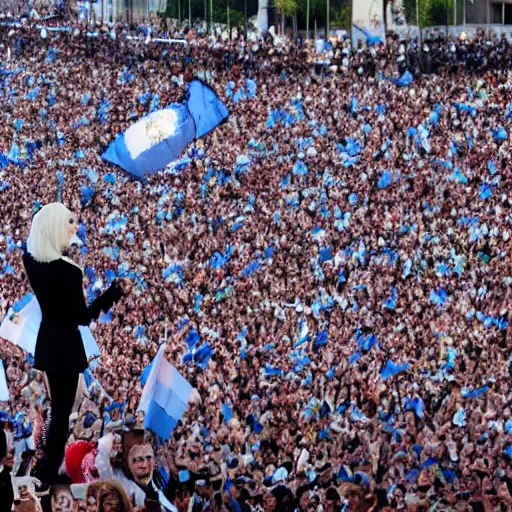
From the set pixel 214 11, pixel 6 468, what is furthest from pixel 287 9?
pixel 6 468

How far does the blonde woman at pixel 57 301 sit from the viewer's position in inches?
255

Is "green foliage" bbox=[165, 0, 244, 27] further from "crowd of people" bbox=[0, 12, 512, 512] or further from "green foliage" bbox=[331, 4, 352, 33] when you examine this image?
"green foliage" bbox=[331, 4, 352, 33]

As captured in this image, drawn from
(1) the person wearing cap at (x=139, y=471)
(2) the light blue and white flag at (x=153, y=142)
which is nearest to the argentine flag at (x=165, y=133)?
(2) the light blue and white flag at (x=153, y=142)

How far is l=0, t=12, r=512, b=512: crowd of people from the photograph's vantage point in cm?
782

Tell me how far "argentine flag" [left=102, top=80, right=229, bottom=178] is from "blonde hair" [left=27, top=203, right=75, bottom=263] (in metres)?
4.22

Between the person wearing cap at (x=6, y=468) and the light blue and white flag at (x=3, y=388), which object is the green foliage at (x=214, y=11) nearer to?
the light blue and white flag at (x=3, y=388)

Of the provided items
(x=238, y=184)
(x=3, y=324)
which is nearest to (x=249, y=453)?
(x=3, y=324)

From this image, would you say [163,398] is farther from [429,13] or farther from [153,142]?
[429,13]

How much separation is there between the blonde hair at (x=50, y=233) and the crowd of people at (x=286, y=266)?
1644 millimetres

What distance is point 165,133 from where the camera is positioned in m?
11.1

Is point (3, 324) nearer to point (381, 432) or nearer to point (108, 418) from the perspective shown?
point (108, 418)

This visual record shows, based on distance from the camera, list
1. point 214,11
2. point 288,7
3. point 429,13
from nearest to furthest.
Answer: point 288,7 → point 429,13 → point 214,11

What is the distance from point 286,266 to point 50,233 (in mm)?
3369

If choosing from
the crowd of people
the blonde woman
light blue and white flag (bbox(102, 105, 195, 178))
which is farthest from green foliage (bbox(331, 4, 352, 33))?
the blonde woman
